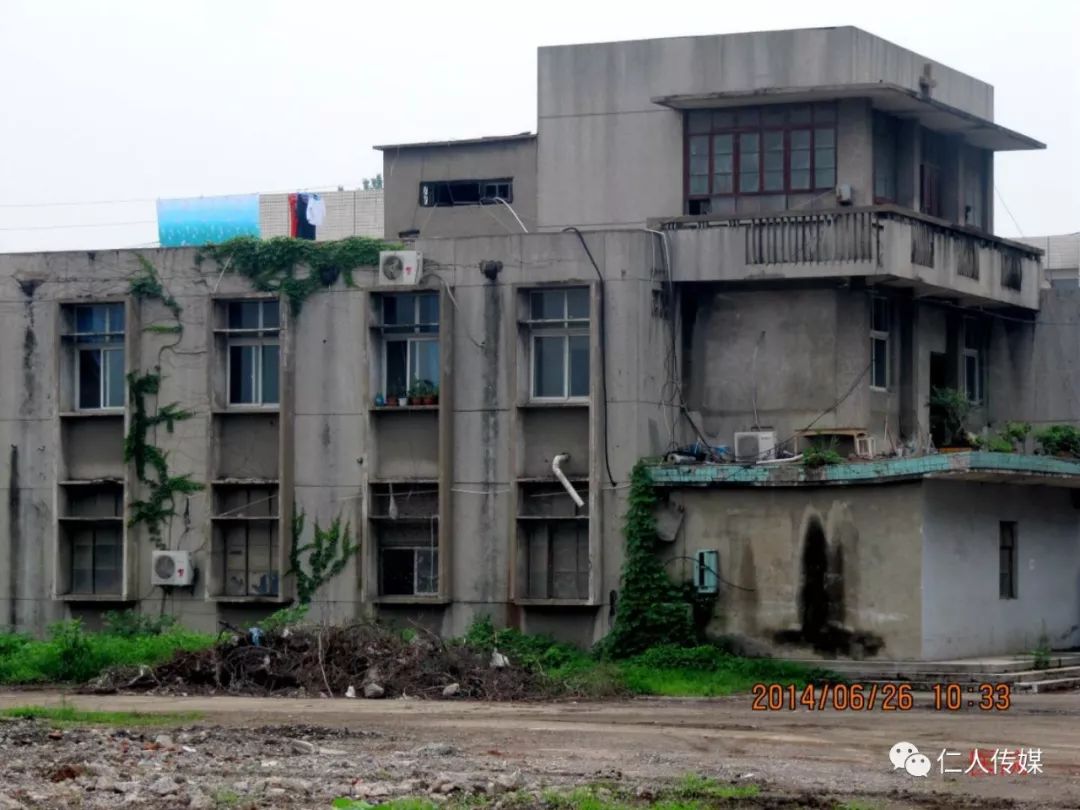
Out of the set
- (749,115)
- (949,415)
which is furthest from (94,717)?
(949,415)

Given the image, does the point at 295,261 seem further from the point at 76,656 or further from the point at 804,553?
the point at 804,553

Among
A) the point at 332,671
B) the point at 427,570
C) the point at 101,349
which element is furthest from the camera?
the point at 101,349

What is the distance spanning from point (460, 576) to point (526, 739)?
10.4m

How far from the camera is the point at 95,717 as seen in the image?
2328 cm

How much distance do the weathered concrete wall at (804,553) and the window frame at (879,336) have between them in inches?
132

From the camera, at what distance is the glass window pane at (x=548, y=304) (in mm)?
31344

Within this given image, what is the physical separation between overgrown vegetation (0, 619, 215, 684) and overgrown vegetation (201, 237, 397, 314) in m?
6.04

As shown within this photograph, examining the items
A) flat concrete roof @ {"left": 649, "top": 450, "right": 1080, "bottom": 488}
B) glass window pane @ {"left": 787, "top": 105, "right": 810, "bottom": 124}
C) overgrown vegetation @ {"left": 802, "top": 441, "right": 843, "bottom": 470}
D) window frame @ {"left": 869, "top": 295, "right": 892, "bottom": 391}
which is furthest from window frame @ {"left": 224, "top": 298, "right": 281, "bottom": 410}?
window frame @ {"left": 869, "top": 295, "right": 892, "bottom": 391}

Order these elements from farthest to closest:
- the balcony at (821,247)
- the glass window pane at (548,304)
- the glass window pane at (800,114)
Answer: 1. the glass window pane at (800,114)
2. the glass window pane at (548,304)
3. the balcony at (821,247)

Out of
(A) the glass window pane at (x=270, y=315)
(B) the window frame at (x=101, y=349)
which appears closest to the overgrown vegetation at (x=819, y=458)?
(A) the glass window pane at (x=270, y=315)

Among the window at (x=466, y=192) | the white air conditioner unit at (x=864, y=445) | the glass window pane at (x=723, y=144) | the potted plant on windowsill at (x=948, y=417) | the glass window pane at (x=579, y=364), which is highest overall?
the glass window pane at (x=723, y=144)

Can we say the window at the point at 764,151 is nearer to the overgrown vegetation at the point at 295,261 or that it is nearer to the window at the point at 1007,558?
the overgrown vegetation at the point at 295,261

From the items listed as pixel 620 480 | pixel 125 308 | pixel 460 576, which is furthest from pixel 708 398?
pixel 125 308

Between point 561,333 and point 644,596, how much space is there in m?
4.42
